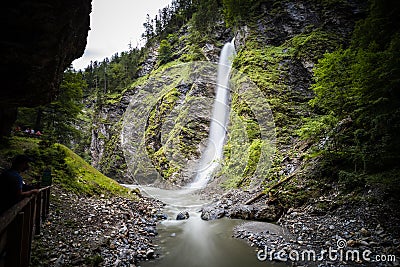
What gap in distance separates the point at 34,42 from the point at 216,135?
17.6 m

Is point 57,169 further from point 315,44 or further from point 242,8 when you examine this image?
point 242,8

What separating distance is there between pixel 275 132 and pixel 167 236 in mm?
9059

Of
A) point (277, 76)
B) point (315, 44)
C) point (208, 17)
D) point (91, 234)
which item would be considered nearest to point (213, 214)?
point (91, 234)

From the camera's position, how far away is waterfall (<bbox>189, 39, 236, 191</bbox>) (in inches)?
739

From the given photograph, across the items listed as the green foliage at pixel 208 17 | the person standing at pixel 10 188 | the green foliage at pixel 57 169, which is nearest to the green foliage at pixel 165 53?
the green foliage at pixel 208 17

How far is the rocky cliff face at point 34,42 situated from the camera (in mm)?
4137

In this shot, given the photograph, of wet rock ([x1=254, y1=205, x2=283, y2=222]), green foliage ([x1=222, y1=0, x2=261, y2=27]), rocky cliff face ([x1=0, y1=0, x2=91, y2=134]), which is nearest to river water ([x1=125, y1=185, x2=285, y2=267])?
wet rock ([x1=254, y1=205, x2=283, y2=222])

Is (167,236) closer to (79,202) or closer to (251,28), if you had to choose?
(79,202)

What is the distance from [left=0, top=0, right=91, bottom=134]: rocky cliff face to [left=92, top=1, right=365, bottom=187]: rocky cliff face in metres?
9.66

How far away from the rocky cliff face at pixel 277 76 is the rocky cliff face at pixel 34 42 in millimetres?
9659

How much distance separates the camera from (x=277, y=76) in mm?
16500

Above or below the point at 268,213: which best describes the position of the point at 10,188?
above

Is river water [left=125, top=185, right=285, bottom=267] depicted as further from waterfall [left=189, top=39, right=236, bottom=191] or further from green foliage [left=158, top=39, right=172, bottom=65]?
green foliage [left=158, top=39, right=172, bottom=65]

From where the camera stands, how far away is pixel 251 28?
22.1 m
